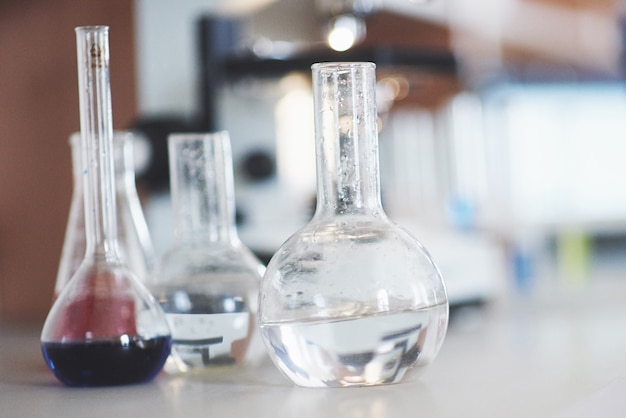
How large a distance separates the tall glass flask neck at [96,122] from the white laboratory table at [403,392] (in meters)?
0.12

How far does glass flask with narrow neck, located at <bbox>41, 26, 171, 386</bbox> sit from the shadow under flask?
0.28 ft

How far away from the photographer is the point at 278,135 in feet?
5.47

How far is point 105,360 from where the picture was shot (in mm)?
611

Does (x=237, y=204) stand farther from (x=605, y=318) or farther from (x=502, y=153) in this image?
(x=502, y=153)

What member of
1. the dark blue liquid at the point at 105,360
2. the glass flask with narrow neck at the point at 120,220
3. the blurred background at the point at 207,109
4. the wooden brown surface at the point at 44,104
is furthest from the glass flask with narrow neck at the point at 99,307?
the wooden brown surface at the point at 44,104

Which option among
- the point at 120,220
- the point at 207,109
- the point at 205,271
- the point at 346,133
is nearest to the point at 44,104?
the point at 207,109

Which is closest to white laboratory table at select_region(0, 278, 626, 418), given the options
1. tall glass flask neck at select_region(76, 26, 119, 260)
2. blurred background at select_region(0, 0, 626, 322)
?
tall glass flask neck at select_region(76, 26, 119, 260)

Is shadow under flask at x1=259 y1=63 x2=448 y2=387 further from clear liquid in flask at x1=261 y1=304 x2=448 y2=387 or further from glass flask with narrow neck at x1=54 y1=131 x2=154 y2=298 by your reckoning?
glass flask with narrow neck at x1=54 y1=131 x2=154 y2=298

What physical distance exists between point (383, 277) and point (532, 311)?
79 cm

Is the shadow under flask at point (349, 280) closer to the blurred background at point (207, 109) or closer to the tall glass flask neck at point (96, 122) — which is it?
the tall glass flask neck at point (96, 122)

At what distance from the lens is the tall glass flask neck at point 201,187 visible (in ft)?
2.30

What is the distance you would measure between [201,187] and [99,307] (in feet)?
0.43

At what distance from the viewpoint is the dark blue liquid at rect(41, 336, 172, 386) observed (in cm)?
61

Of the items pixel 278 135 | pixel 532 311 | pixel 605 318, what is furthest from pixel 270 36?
pixel 605 318
